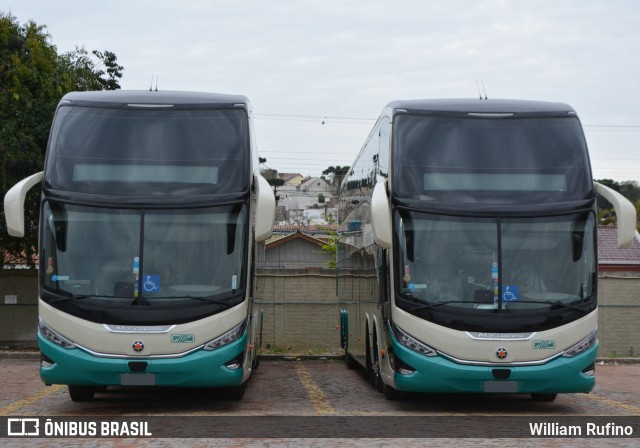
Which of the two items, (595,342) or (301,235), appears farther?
(301,235)

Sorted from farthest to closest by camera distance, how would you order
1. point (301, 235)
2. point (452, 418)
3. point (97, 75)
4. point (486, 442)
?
1. point (301, 235)
2. point (97, 75)
3. point (452, 418)
4. point (486, 442)

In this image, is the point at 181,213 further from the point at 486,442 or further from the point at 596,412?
the point at 596,412

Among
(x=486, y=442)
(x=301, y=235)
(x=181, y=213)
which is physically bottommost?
(x=301, y=235)

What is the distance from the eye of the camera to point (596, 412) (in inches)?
531

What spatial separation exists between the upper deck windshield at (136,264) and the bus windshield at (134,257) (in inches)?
0.5

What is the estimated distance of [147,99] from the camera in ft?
45.0

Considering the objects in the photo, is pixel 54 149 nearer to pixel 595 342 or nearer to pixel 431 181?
pixel 431 181

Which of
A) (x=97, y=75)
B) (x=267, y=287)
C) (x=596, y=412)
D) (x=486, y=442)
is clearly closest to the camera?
(x=486, y=442)

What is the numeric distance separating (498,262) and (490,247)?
0.71 ft

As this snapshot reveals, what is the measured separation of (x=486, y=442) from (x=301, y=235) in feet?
174

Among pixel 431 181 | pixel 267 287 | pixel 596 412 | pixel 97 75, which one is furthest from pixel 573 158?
pixel 97 75

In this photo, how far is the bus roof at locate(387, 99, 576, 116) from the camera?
13680 millimetres

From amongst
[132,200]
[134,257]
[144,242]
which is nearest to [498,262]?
[144,242]

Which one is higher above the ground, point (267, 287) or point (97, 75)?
point (97, 75)
